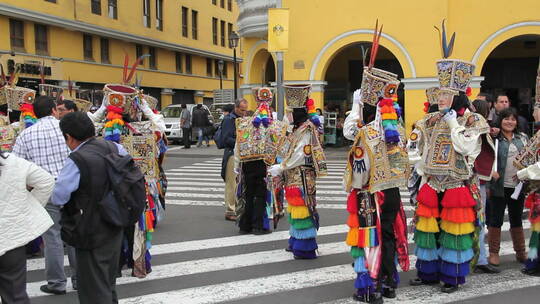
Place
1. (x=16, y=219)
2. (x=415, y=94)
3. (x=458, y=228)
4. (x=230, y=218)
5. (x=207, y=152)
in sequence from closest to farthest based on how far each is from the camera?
(x=16, y=219) → (x=458, y=228) → (x=230, y=218) → (x=415, y=94) → (x=207, y=152)

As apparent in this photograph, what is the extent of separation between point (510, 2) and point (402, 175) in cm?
1415

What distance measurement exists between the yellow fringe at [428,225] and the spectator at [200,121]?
17897 millimetres

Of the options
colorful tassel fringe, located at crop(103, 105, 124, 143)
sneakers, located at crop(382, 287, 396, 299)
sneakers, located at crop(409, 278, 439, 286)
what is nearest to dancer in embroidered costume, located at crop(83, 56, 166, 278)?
colorful tassel fringe, located at crop(103, 105, 124, 143)

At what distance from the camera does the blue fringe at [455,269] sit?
5437 mm

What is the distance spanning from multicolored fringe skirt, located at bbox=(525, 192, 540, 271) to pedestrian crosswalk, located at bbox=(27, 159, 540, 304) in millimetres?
189

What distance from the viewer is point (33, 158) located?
5906 millimetres

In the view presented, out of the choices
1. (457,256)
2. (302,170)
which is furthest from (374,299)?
(302,170)

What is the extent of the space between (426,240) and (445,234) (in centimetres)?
21

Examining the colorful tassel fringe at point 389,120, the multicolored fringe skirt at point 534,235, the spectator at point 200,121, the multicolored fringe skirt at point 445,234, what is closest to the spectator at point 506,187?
the multicolored fringe skirt at point 534,235

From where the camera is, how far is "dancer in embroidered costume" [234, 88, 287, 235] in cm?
809

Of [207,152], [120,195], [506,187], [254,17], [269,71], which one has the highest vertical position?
[254,17]

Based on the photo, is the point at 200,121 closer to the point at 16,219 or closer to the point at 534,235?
the point at 534,235

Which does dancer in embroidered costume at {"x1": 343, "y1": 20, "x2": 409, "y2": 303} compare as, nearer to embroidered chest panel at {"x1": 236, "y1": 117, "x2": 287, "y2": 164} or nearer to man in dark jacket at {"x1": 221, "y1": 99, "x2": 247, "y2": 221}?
embroidered chest panel at {"x1": 236, "y1": 117, "x2": 287, "y2": 164}

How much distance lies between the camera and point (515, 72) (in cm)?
2136
